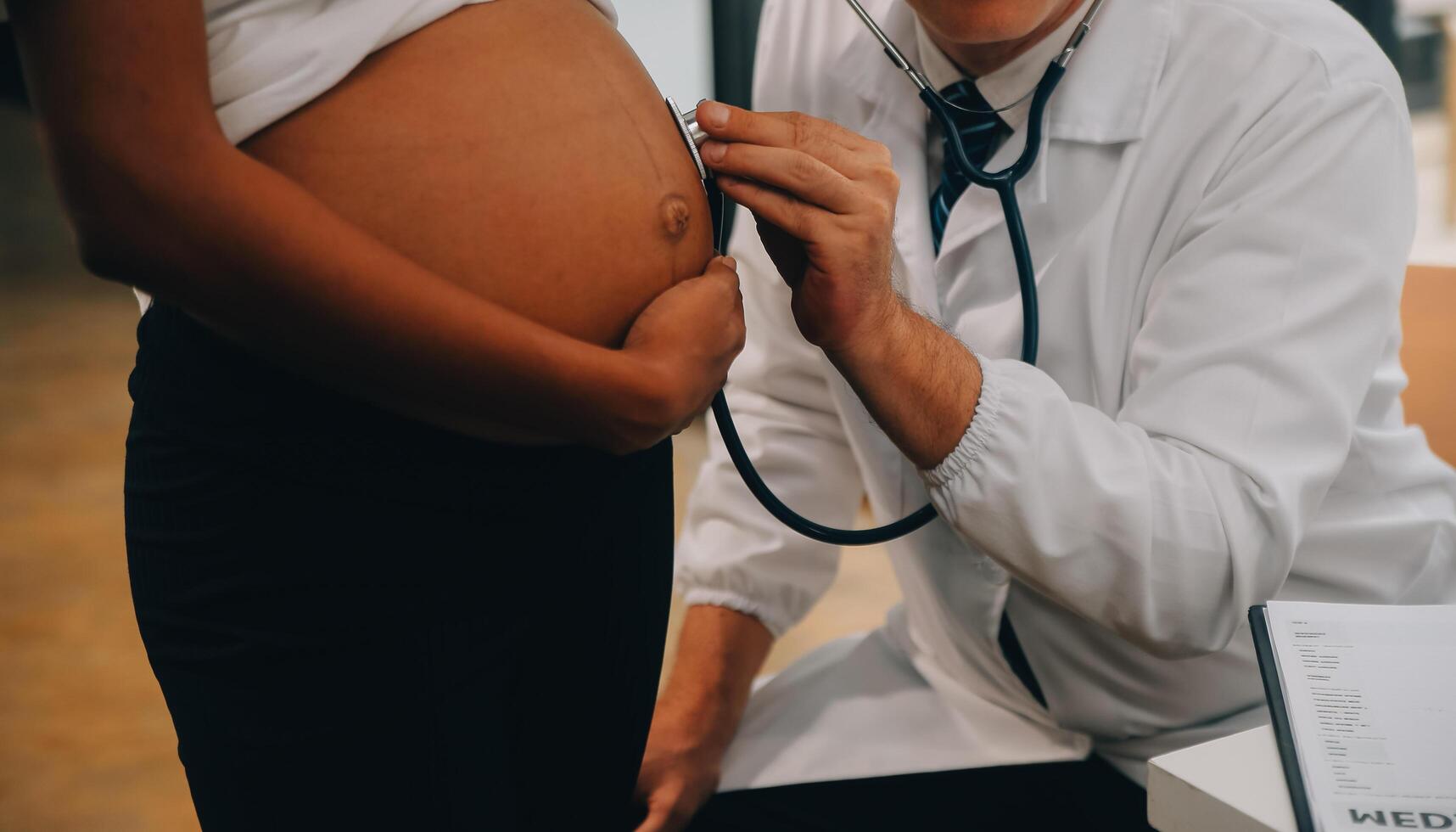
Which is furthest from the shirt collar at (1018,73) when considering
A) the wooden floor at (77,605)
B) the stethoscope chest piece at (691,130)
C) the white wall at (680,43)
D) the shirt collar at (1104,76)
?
the white wall at (680,43)

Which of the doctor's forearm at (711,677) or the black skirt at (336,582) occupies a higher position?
the black skirt at (336,582)

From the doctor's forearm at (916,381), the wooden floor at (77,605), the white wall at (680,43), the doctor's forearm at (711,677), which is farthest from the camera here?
the white wall at (680,43)

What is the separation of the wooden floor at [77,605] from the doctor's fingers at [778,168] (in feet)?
4.98

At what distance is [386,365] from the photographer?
0.59 m

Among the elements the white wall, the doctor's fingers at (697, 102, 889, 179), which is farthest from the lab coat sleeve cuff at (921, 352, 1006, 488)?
the white wall

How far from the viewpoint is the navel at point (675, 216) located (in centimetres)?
72

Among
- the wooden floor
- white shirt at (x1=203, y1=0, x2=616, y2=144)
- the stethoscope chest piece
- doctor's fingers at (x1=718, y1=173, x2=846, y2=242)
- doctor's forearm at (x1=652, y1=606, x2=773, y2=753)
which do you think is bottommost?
the wooden floor

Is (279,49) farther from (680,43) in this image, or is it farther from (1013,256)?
(680,43)

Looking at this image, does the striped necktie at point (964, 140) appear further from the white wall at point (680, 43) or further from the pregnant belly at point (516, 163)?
the white wall at point (680, 43)

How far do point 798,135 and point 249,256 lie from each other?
40 centimetres

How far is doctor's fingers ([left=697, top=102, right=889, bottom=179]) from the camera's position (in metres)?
0.79

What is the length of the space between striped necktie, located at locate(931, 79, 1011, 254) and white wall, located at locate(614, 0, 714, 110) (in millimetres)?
1642

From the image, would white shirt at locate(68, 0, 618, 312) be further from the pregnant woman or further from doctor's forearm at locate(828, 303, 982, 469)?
doctor's forearm at locate(828, 303, 982, 469)

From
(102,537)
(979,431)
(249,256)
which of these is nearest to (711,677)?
(979,431)
